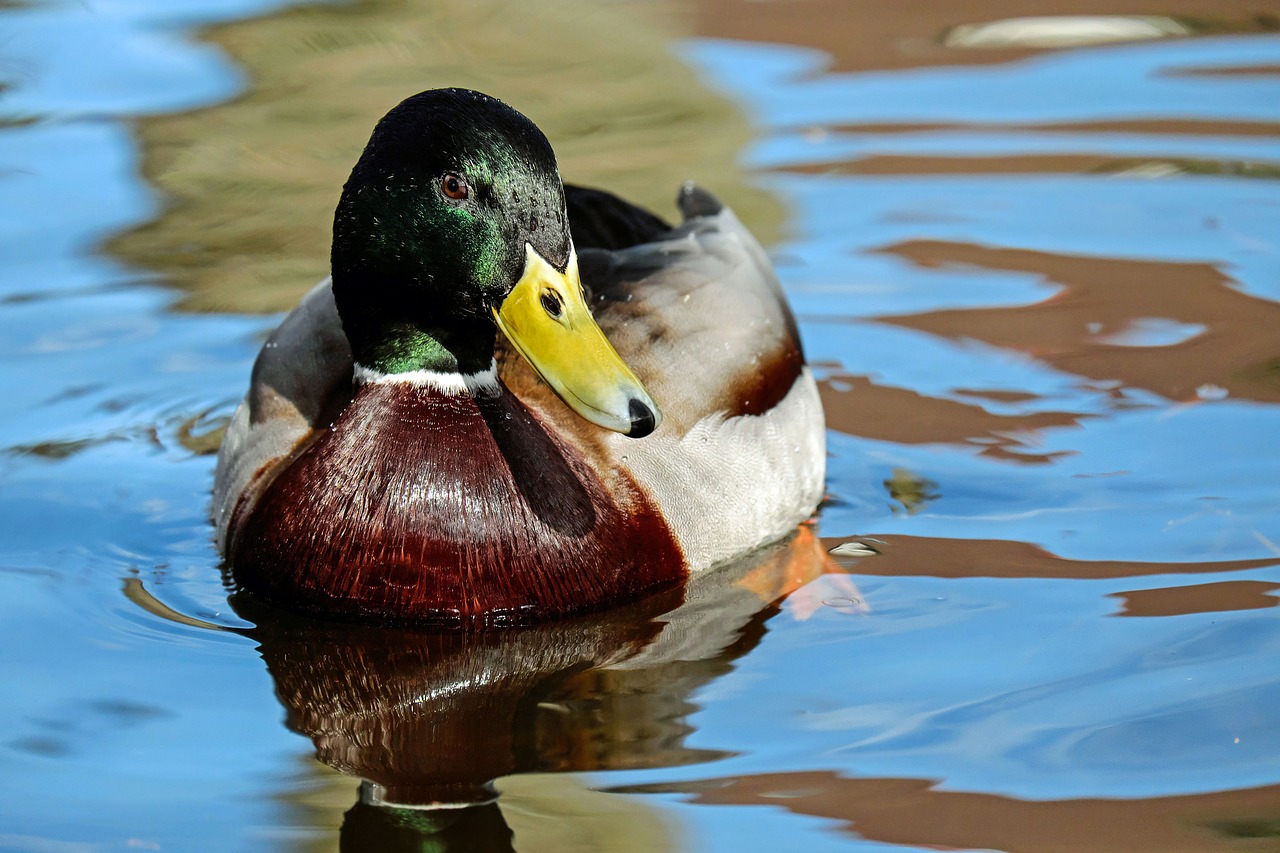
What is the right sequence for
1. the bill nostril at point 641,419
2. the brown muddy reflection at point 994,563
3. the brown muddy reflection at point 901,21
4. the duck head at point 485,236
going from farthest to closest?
the brown muddy reflection at point 901,21 → the brown muddy reflection at point 994,563 → the duck head at point 485,236 → the bill nostril at point 641,419

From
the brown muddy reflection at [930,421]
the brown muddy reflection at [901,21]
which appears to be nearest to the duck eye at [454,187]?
the brown muddy reflection at [930,421]

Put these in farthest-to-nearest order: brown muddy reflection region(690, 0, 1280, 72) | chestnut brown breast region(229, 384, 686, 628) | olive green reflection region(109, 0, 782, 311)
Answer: brown muddy reflection region(690, 0, 1280, 72) < olive green reflection region(109, 0, 782, 311) < chestnut brown breast region(229, 384, 686, 628)

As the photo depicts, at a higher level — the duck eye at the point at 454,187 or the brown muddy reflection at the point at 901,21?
the duck eye at the point at 454,187

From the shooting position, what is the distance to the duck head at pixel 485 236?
4.29m

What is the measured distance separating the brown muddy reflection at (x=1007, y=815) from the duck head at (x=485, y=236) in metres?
0.87

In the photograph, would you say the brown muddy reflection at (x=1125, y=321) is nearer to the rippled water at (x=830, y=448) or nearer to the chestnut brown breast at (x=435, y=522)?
the rippled water at (x=830, y=448)

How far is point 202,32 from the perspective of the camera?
10164 millimetres

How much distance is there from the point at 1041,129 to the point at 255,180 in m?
3.66

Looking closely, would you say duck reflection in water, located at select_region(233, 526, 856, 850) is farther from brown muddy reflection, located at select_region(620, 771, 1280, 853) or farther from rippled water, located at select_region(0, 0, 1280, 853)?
brown muddy reflection, located at select_region(620, 771, 1280, 853)

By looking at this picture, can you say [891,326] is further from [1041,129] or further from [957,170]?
[1041,129]

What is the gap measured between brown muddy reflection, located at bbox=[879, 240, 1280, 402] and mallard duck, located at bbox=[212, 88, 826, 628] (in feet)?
4.83

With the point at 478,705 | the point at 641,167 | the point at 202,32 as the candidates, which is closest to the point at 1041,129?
the point at 641,167

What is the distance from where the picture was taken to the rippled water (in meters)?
3.92

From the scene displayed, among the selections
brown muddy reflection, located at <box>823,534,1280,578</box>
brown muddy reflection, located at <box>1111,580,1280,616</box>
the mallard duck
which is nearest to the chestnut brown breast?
the mallard duck
